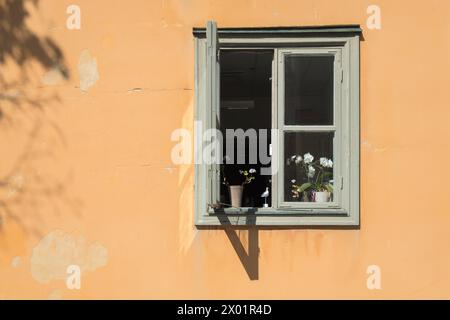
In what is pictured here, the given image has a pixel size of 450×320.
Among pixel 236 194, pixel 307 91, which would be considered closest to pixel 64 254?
pixel 236 194

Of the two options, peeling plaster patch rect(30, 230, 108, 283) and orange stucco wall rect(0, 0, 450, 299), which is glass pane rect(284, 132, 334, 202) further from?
peeling plaster patch rect(30, 230, 108, 283)

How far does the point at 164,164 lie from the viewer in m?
4.19

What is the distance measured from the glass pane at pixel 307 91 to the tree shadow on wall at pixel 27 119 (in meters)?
1.84

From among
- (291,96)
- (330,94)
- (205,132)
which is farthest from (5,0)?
(330,94)

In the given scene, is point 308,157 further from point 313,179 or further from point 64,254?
point 64,254

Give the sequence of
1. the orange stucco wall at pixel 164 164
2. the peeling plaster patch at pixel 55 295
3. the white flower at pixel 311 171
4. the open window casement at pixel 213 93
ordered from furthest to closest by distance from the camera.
Answer: 1. the white flower at pixel 311 171
2. the peeling plaster patch at pixel 55 295
3. the orange stucco wall at pixel 164 164
4. the open window casement at pixel 213 93

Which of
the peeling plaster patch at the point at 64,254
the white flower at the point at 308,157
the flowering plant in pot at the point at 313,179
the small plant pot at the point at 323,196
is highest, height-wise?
the white flower at the point at 308,157

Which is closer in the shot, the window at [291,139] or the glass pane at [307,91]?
the window at [291,139]

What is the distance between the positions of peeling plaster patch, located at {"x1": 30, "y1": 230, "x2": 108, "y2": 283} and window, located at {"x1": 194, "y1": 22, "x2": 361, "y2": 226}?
91cm

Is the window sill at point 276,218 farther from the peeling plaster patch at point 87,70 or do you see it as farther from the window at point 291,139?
the peeling plaster patch at point 87,70

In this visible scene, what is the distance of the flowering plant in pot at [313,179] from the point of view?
4301mm

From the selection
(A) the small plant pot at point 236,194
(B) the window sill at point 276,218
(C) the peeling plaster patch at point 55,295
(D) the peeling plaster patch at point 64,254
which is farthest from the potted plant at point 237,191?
(C) the peeling plaster patch at point 55,295
